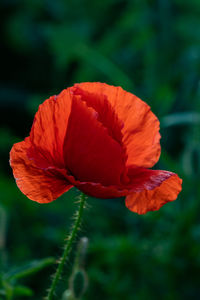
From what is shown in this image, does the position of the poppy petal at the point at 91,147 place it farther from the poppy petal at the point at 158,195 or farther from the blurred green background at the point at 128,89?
the blurred green background at the point at 128,89

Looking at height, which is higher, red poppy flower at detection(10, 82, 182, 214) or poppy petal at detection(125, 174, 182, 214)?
red poppy flower at detection(10, 82, 182, 214)

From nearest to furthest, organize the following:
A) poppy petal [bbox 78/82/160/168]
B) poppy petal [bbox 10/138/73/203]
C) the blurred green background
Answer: poppy petal [bbox 10/138/73/203]
poppy petal [bbox 78/82/160/168]
the blurred green background

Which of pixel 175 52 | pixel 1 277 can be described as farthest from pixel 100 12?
pixel 1 277

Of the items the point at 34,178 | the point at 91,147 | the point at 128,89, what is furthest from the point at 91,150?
the point at 128,89

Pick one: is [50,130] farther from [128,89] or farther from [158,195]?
[128,89]

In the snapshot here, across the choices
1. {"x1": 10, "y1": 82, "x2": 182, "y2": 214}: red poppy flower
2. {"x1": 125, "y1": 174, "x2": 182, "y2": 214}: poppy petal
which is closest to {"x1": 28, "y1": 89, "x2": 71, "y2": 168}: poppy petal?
{"x1": 10, "y1": 82, "x2": 182, "y2": 214}: red poppy flower

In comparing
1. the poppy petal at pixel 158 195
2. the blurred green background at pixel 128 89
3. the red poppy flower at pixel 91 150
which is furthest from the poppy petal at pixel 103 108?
the blurred green background at pixel 128 89

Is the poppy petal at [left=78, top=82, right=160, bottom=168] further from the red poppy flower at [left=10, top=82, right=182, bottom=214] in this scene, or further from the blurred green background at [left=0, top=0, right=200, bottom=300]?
the blurred green background at [left=0, top=0, right=200, bottom=300]
